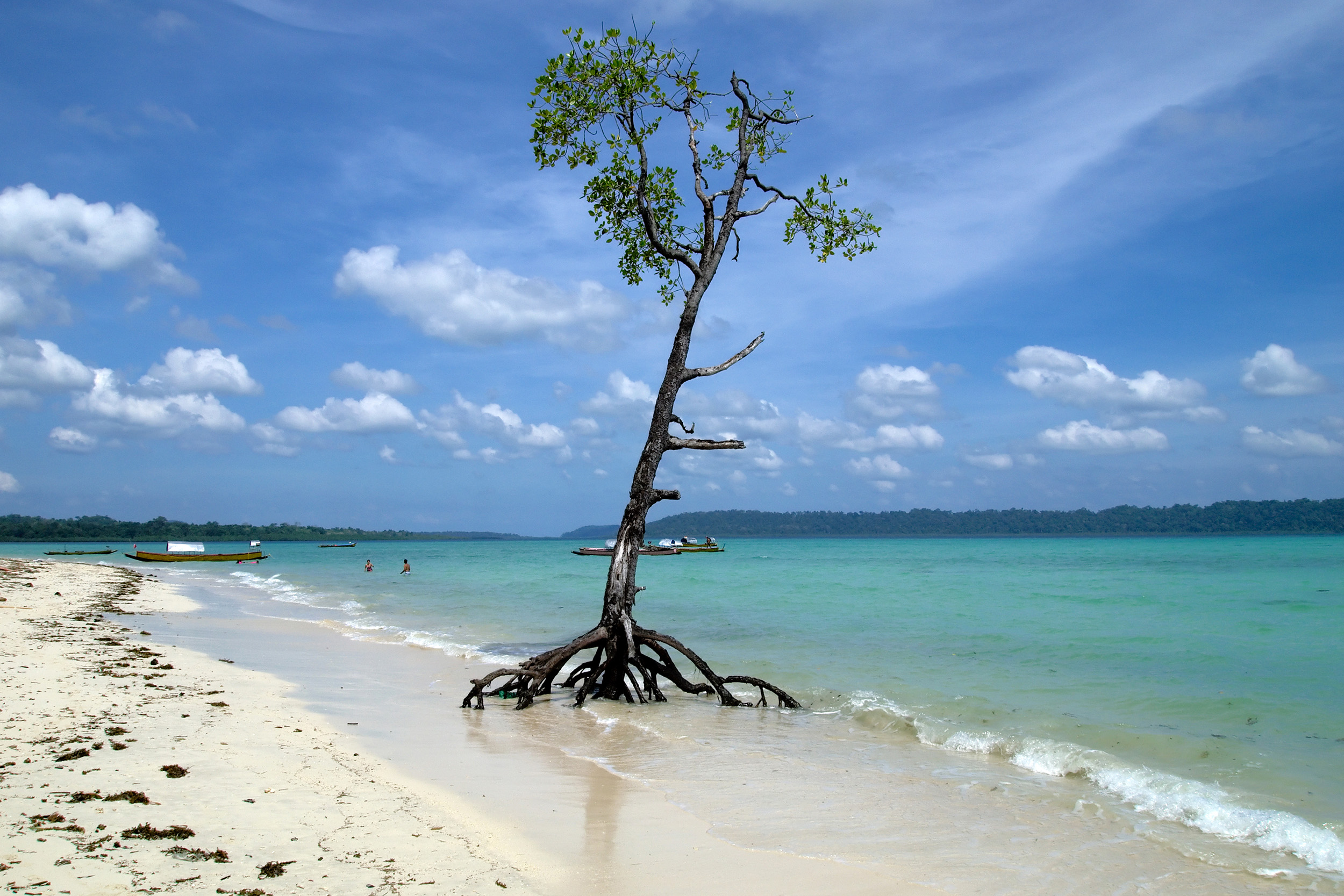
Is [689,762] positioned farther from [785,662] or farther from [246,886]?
[785,662]

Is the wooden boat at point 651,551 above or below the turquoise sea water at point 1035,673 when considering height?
below

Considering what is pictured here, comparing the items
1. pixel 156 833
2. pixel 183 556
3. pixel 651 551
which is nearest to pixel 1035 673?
pixel 156 833

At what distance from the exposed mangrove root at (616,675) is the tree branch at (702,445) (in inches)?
111

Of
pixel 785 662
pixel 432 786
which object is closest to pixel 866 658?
pixel 785 662

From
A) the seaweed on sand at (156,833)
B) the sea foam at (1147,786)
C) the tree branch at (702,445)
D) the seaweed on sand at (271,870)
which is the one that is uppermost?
the tree branch at (702,445)

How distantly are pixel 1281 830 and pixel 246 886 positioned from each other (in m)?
7.79

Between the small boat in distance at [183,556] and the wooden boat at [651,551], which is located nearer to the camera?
the small boat in distance at [183,556]

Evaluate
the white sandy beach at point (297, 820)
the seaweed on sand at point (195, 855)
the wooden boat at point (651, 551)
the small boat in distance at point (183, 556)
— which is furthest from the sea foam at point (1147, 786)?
the small boat in distance at point (183, 556)

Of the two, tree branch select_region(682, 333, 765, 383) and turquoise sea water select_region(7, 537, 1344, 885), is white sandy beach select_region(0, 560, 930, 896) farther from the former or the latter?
tree branch select_region(682, 333, 765, 383)

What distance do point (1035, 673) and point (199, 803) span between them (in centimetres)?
1323

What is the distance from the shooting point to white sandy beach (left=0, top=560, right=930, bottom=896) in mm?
4645

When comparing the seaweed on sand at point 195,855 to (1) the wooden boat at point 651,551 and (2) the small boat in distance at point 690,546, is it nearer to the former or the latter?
(1) the wooden boat at point 651,551

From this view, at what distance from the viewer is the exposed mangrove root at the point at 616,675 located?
11.3m

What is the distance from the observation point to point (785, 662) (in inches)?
618
